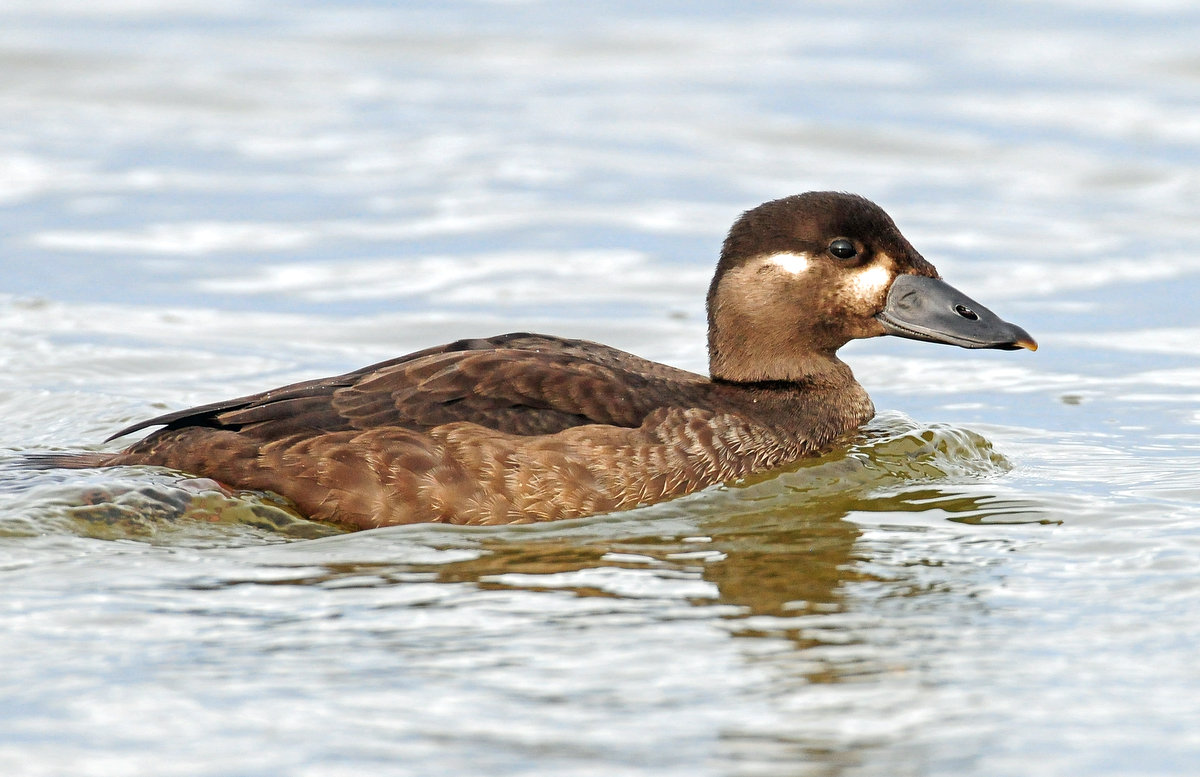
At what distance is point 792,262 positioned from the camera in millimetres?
7238

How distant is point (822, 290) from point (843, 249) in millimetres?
191

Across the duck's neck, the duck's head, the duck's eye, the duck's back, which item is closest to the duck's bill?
the duck's head

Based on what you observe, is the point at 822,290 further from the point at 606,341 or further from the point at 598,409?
the point at 606,341

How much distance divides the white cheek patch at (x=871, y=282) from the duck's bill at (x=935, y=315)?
0.04m

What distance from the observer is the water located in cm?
457

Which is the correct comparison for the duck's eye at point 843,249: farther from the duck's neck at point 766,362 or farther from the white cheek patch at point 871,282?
the duck's neck at point 766,362

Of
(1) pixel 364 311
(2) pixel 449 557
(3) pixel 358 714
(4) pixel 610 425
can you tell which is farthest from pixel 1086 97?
(3) pixel 358 714

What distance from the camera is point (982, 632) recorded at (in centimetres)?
520

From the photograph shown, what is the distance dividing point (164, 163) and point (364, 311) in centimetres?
336

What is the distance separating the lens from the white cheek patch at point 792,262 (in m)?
7.23

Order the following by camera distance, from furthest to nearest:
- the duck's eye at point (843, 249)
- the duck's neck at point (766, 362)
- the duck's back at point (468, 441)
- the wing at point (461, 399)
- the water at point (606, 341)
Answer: the duck's neck at point (766, 362)
the duck's eye at point (843, 249)
the wing at point (461, 399)
the duck's back at point (468, 441)
the water at point (606, 341)

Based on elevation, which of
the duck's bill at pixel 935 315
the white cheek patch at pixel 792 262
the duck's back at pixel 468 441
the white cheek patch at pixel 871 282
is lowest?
the duck's back at pixel 468 441

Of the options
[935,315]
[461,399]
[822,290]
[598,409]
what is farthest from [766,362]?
[461,399]

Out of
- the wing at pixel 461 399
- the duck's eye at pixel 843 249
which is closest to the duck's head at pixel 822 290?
the duck's eye at pixel 843 249
